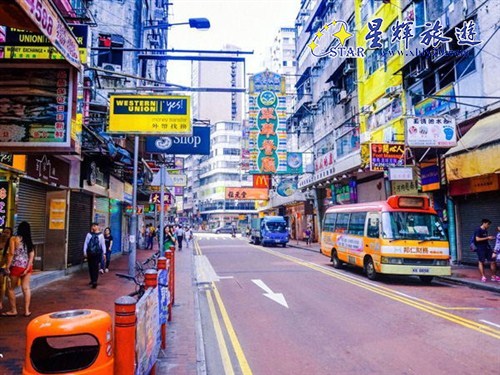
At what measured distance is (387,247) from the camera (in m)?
12.5

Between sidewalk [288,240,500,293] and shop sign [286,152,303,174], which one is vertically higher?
shop sign [286,152,303,174]

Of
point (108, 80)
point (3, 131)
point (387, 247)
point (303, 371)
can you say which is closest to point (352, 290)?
point (387, 247)

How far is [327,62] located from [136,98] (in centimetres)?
2682

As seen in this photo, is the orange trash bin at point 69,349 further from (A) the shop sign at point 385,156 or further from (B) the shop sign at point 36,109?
(A) the shop sign at point 385,156

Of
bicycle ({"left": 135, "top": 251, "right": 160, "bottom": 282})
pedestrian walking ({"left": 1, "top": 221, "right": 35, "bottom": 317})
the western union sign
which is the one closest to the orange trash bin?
bicycle ({"left": 135, "top": 251, "right": 160, "bottom": 282})

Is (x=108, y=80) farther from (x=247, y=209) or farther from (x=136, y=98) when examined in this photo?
(x=247, y=209)

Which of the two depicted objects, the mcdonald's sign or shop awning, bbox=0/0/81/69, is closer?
shop awning, bbox=0/0/81/69

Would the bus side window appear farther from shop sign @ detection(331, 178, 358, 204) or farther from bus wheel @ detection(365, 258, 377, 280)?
shop sign @ detection(331, 178, 358, 204)

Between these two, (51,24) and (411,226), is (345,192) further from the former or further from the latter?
(51,24)

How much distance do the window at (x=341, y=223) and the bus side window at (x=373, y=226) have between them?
228 centimetres

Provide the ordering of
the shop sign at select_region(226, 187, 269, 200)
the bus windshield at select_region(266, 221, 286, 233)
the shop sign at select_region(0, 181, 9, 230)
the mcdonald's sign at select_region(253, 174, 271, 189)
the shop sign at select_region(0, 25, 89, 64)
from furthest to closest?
1. the shop sign at select_region(226, 187, 269, 200)
2. the mcdonald's sign at select_region(253, 174, 271, 189)
3. the bus windshield at select_region(266, 221, 286, 233)
4. the shop sign at select_region(0, 181, 9, 230)
5. the shop sign at select_region(0, 25, 89, 64)

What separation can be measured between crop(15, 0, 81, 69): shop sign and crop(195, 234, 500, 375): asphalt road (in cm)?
439

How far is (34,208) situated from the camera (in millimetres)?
12828

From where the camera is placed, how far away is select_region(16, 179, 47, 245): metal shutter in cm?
1184
